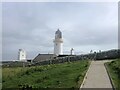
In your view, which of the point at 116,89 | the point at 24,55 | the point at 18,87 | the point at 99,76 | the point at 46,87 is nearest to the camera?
the point at 116,89

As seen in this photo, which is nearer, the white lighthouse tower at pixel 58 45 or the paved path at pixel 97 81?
the paved path at pixel 97 81

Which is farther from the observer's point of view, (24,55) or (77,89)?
(24,55)

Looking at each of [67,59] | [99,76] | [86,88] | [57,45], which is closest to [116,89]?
[86,88]

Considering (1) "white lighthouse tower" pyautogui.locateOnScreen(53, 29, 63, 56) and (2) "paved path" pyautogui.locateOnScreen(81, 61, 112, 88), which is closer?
(2) "paved path" pyautogui.locateOnScreen(81, 61, 112, 88)

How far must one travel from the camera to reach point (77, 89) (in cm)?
1981

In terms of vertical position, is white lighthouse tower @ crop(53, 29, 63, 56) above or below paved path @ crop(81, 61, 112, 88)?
above

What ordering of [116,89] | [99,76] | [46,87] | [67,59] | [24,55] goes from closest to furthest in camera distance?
[116,89] < [46,87] < [99,76] < [67,59] < [24,55]

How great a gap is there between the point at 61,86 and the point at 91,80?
Result: 9.02ft

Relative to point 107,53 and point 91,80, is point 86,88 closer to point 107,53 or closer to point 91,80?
point 91,80

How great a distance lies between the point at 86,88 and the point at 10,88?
18.3ft

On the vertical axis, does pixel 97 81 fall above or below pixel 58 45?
below

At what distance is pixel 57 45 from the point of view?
75312mm

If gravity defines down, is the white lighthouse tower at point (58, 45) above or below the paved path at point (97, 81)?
above

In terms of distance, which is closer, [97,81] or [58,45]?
[97,81]
